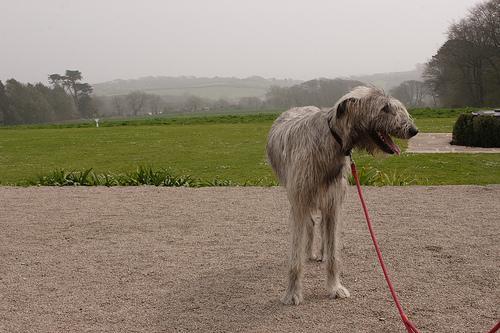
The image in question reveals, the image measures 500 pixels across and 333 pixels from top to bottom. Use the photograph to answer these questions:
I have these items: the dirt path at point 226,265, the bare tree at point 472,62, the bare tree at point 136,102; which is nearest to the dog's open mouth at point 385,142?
the dirt path at point 226,265

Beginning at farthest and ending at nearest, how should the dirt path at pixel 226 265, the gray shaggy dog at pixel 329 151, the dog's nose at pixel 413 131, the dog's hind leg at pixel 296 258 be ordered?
the dog's hind leg at pixel 296 258 → the dirt path at pixel 226 265 → the gray shaggy dog at pixel 329 151 → the dog's nose at pixel 413 131

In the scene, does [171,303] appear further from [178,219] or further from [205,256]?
[178,219]

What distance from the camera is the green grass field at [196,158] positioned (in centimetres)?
1470

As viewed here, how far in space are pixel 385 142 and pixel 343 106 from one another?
1.65 ft

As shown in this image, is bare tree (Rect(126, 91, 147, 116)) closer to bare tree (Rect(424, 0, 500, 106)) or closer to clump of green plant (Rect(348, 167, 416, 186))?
bare tree (Rect(424, 0, 500, 106))

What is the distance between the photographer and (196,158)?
63.7ft

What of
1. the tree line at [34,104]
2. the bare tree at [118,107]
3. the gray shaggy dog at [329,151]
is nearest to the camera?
the gray shaggy dog at [329,151]

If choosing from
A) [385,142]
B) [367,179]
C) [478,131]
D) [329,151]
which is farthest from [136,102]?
[385,142]

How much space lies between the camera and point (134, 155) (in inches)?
822

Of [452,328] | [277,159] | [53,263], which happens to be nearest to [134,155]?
[53,263]

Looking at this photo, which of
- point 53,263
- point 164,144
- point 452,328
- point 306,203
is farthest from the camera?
point 164,144

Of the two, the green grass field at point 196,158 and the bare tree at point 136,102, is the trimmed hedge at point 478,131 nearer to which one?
the green grass field at point 196,158

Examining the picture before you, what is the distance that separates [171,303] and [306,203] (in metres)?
1.82

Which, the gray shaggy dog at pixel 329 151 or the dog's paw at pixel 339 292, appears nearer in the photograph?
the gray shaggy dog at pixel 329 151
